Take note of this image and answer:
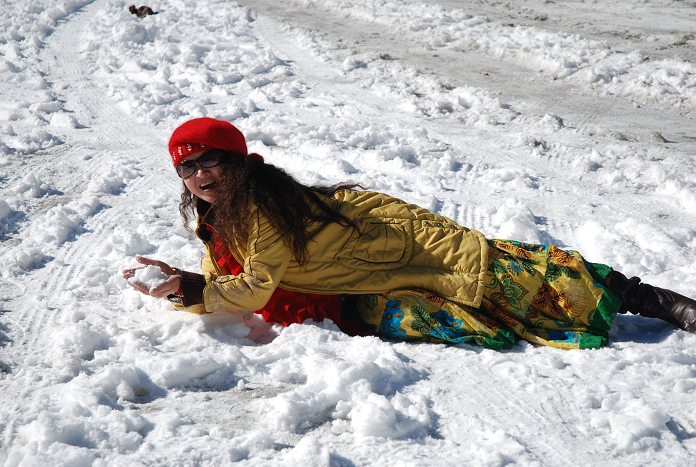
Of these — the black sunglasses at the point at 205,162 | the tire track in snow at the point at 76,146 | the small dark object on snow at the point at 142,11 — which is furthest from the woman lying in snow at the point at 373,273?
the small dark object on snow at the point at 142,11

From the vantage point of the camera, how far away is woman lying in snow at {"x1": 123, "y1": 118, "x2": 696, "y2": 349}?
7.26 ft

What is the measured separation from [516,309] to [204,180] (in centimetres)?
150

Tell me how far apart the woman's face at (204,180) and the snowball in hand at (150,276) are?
0.40 meters

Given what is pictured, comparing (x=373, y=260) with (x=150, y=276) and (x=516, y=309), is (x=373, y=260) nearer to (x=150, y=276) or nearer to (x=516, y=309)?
(x=516, y=309)

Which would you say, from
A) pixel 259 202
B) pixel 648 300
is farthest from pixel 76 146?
pixel 648 300

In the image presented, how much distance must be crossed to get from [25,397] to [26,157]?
3.16 meters

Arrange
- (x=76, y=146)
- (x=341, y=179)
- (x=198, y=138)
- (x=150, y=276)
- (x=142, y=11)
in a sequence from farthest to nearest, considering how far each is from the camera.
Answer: (x=142, y=11), (x=76, y=146), (x=341, y=179), (x=150, y=276), (x=198, y=138)

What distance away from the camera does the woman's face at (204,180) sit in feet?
7.27

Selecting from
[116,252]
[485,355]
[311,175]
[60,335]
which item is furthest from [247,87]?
[485,355]

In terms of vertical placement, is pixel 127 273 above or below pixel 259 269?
below

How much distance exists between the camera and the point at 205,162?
7.22 ft

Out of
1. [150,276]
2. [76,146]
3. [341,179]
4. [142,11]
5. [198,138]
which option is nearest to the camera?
[198,138]

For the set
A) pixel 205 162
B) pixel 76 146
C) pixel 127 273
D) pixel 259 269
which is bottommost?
pixel 76 146

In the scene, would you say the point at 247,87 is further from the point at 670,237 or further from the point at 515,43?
the point at 670,237
